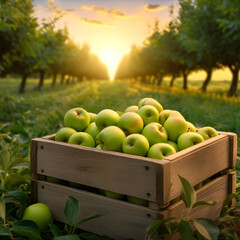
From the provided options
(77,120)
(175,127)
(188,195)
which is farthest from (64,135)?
(188,195)

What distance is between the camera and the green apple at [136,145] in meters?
1.82

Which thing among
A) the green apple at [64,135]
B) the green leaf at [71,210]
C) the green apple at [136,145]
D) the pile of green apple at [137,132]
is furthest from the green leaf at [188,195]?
the green apple at [64,135]

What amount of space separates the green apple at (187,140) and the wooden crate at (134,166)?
5 centimetres

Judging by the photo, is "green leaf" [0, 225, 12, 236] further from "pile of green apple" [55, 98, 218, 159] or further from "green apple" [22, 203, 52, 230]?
"pile of green apple" [55, 98, 218, 159]

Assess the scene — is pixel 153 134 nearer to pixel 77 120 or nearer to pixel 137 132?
pixel 137 132

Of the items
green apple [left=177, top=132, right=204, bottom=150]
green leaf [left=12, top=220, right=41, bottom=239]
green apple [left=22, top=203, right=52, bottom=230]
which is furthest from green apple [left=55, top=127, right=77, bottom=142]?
green apple [left=177, top=132, right=204, bottom=150]

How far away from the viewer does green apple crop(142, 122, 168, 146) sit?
1.96 metres

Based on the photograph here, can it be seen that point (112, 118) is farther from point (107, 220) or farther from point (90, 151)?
point (107, 220)

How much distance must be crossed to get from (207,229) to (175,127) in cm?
70

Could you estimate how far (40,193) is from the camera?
85.9 inches

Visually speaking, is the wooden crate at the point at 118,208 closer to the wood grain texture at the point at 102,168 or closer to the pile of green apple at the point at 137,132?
the wood grain texture at the point at 102,168

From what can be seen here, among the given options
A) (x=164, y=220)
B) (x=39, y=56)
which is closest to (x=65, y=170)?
(x=164, y=220)

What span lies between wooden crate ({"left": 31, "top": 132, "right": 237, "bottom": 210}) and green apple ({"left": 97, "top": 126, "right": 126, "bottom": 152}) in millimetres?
64

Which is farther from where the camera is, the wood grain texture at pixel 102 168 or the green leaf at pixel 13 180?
the green leaf at pixel 13 180
